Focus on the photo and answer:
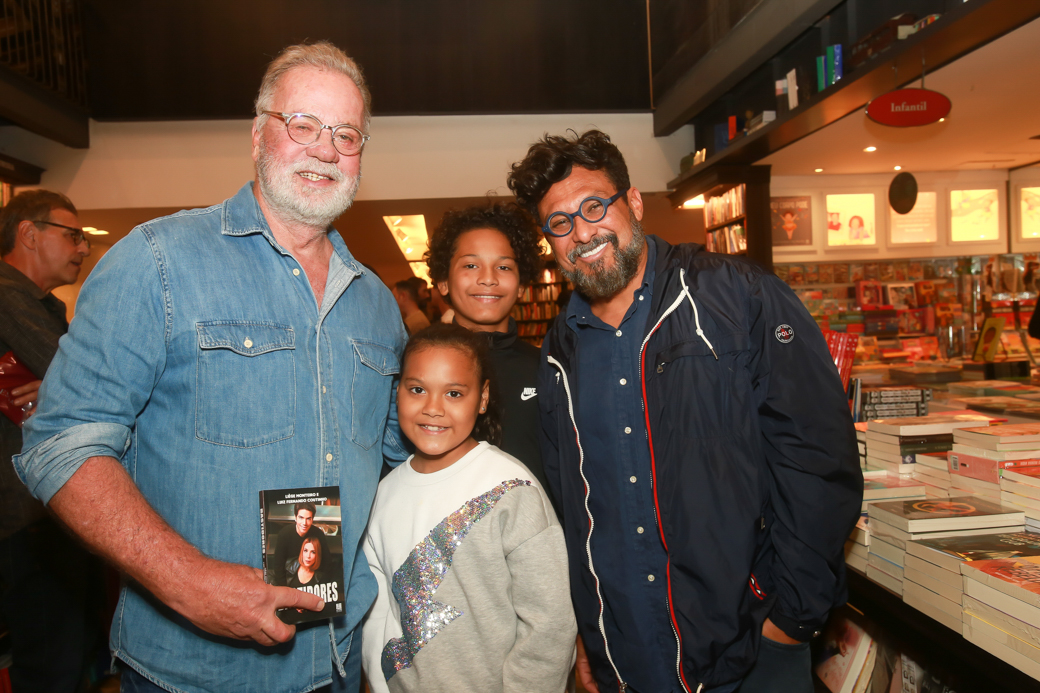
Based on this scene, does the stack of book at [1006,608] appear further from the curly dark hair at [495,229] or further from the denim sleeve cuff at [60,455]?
the denim sleeve cuff at [60,455]

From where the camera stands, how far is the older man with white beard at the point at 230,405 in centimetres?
103

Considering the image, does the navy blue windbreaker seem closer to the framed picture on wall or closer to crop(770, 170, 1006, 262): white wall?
crop(770, 170, 1006, 262): white wall

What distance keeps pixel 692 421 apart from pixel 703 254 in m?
0.47

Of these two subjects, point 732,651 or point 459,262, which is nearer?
point 732,651

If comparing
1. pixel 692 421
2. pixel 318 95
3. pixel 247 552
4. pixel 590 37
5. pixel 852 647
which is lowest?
pixel 852 647

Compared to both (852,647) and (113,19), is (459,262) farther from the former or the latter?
(113,19)

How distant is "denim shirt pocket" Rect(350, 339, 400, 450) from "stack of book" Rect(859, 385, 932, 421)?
2.00 meters

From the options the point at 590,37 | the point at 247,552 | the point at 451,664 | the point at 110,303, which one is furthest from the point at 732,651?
the point at 590,37

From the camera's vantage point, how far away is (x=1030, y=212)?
593 cm

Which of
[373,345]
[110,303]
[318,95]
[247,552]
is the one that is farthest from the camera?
[373,345]

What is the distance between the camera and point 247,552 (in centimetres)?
120

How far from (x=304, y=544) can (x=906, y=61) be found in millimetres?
3889

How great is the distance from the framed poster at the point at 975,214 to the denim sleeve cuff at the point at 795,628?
20.3 ft

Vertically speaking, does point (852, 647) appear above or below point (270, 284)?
below
